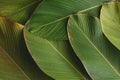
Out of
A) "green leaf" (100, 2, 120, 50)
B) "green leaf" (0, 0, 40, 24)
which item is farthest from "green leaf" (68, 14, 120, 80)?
"green leaf" (0, 0, 40, 24)

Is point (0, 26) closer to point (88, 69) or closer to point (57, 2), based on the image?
point (57, 2)

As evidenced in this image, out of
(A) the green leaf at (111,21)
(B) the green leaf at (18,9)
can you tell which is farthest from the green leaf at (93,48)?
(B) the green leaf at (18,9)

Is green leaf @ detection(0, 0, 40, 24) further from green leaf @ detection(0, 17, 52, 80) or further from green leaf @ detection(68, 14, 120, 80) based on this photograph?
green leaf @ detection(68, 14, 120, 80)

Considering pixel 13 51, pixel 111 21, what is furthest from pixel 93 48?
pixel 13 51

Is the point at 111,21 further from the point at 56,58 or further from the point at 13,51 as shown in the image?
the point at 13,51

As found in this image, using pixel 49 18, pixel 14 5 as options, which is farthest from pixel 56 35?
pixel 14 5

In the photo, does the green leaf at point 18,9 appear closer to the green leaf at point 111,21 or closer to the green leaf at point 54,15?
the green leaf at point 54,15
